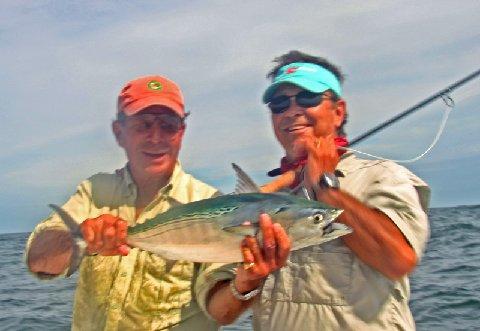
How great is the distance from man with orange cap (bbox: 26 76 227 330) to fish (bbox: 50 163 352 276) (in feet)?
1.34

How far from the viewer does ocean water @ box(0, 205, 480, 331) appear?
9.44m

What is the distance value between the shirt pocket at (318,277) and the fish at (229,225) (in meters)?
0.28

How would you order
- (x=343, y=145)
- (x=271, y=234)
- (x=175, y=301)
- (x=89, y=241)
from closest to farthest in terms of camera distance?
1. (x=271, y=234)
2. (x=89, y=241)
3. (x=343, y=145)
4. (x=175, y=301)

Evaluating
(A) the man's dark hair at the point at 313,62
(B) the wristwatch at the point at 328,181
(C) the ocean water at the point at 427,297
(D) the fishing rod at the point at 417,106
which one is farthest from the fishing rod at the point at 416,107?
(C) the ocean water at the point at 427,297

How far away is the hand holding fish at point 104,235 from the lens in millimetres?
3153

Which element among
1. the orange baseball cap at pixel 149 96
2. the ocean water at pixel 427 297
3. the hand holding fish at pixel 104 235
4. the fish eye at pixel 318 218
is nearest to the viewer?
the fish eye at pixel 318 218

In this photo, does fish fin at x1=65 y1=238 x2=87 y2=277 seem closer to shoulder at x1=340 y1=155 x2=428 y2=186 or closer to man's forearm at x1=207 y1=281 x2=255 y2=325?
man's forearm at x1=207 y1=281 x2=255 y2=325

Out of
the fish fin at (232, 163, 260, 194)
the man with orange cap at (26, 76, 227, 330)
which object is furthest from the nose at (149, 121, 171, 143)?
the fish fin at (232, 163, 260, 194)

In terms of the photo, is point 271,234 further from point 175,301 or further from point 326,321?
point 175,301

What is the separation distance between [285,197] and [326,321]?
2.25 ft

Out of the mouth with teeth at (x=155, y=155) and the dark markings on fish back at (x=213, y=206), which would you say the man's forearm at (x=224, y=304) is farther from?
the mouth with teeth at (x=155, y=155)

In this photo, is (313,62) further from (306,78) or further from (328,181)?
(328,181)

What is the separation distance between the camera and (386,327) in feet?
9.54

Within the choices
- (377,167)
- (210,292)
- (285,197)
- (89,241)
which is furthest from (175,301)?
(377,167)
